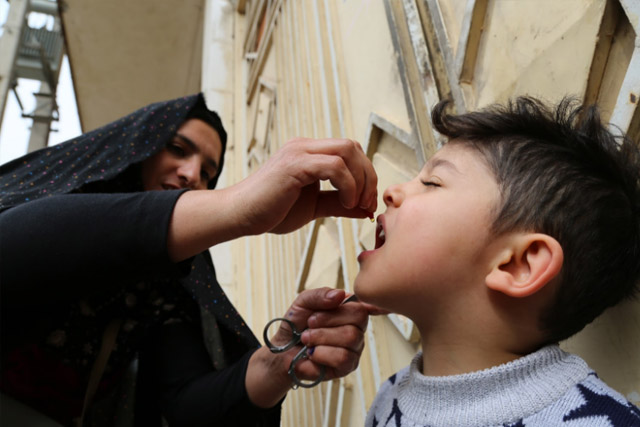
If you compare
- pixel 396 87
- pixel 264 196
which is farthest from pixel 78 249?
pixel 396 87

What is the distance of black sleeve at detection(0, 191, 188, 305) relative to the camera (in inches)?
31.5

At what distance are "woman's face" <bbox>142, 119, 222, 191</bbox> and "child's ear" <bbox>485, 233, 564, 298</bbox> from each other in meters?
0.96

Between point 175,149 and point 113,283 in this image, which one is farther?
point 175,149

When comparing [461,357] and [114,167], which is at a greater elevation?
[114,167]

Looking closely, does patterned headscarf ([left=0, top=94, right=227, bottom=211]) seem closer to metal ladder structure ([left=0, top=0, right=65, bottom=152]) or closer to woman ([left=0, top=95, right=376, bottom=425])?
woman ([left=0, top=95, right=376, bottom=425])

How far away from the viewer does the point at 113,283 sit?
84cm

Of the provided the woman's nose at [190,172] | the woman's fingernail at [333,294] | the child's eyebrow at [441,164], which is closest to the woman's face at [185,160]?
the woman's nose at [190,172]

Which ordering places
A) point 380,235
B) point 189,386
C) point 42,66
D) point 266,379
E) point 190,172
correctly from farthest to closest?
1. point 42,66
2. point 190,172
3. point 189,386
4. point 266,379
5. point 380,235

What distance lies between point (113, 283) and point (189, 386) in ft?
1.89

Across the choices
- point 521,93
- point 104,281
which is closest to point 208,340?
point 104,281

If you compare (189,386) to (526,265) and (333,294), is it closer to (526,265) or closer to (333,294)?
(333,294)

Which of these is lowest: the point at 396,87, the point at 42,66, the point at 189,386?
the point at 189,386

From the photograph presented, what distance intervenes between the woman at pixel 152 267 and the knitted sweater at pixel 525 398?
0.21 metres

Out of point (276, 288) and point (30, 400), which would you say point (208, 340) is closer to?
point (30, 400)
